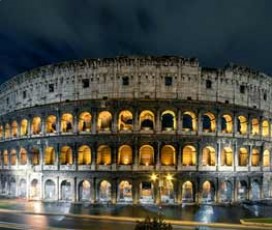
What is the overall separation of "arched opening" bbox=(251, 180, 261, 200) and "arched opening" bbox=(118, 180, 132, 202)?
15080mm

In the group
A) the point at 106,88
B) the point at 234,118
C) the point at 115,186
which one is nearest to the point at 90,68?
A: the point at 106,88

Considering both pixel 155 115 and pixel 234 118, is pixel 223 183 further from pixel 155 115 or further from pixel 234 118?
pixel 155 115

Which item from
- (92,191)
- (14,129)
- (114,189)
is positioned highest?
(14,129)

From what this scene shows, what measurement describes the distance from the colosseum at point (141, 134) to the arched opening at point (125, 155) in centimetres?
11

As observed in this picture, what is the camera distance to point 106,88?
42.4 metres

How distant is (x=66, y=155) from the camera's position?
146ft

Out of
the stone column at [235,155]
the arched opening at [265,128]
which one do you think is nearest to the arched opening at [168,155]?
the stone column at [235,155]

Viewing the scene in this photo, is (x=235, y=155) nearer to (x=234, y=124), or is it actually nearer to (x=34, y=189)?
(x=234, y=124)

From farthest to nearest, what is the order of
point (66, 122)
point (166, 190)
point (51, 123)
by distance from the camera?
point (51, 123)
point (66, 122)
point (166, 190)

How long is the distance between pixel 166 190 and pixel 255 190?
39.0 ft

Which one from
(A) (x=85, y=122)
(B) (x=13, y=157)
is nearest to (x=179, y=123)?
(A) (x=85, y=122)

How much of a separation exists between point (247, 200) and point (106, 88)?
66.5ft

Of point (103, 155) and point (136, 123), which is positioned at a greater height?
point (136, 123)

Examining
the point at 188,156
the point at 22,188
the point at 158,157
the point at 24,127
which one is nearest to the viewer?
the point at 158,157
